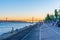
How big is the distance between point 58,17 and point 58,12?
6875mm

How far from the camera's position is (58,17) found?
545 ft

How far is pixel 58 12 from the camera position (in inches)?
6762
